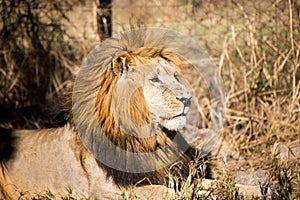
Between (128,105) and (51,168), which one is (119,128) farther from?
(51,168)

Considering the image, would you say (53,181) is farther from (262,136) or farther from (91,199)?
(262,136)

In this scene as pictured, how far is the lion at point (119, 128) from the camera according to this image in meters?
3.52

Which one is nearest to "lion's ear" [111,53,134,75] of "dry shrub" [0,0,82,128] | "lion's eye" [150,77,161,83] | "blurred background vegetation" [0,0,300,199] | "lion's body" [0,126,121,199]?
"lion's eye" [150,77,161,83]

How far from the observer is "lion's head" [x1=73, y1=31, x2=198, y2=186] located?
A: 3.51 metres

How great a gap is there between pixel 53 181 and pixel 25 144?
1.24 feet

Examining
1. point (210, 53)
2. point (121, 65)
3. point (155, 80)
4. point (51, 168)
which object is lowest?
point (51, 168)

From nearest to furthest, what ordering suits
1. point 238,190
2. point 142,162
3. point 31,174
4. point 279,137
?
point 238,190 → point 142,162 → point 31,174 → point 279,137

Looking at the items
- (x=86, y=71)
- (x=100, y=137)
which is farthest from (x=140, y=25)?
(x=100, y=137)

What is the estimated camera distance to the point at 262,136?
16.0ft

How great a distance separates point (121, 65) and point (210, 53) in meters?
2.38

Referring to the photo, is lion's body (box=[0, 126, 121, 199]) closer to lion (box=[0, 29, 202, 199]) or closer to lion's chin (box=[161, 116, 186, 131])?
lion (box=[0, 29, 202, 199])

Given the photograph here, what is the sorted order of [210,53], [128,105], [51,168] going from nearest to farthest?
1. [128,105]
2. [51,168]
3. [210,53]

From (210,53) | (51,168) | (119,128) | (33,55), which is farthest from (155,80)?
(33,55)

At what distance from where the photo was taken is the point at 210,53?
577cm
